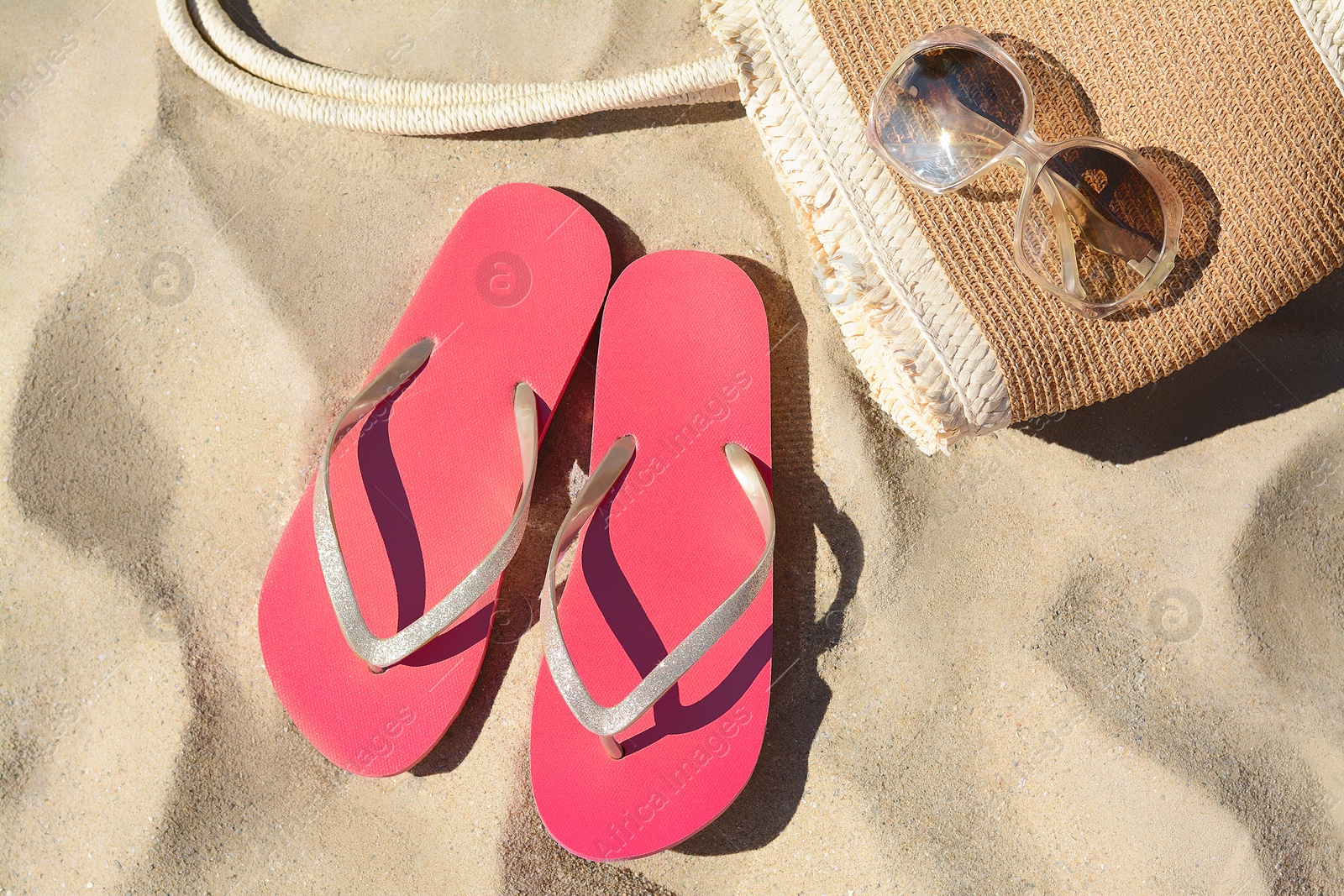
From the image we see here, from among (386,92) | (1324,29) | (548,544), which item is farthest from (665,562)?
(1324,29)

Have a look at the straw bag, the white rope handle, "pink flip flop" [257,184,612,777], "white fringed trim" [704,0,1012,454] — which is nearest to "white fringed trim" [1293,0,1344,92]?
the straw bag

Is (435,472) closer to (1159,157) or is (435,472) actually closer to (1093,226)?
(1093,226)

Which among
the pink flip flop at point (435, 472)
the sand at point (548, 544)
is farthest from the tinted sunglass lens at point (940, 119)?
the pink flip flop at point (435, 472)

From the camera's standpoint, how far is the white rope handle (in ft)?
3.96

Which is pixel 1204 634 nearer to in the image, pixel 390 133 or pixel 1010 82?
pixel 1010 82

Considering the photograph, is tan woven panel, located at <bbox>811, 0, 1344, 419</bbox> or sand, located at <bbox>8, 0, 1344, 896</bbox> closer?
tan woven panel, located at <bbox>811, 0, 1344, 419</bbox>

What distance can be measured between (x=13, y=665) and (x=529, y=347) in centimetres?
91

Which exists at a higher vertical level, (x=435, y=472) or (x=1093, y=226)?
(x=1093, y=226)

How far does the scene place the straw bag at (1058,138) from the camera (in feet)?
3.29

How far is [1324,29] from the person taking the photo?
991mm

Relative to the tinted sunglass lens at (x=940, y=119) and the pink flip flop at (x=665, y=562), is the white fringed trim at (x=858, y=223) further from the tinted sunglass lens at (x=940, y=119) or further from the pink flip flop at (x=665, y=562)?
the pink flip flop at (x=665, y=562)

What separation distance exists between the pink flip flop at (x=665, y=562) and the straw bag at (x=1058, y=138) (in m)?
0.25

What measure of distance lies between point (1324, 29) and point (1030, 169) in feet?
1.29

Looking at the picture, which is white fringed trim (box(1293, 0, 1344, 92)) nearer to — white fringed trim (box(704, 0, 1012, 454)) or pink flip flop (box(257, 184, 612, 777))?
white fringed trim (box(704, 0, 1012, 454))
